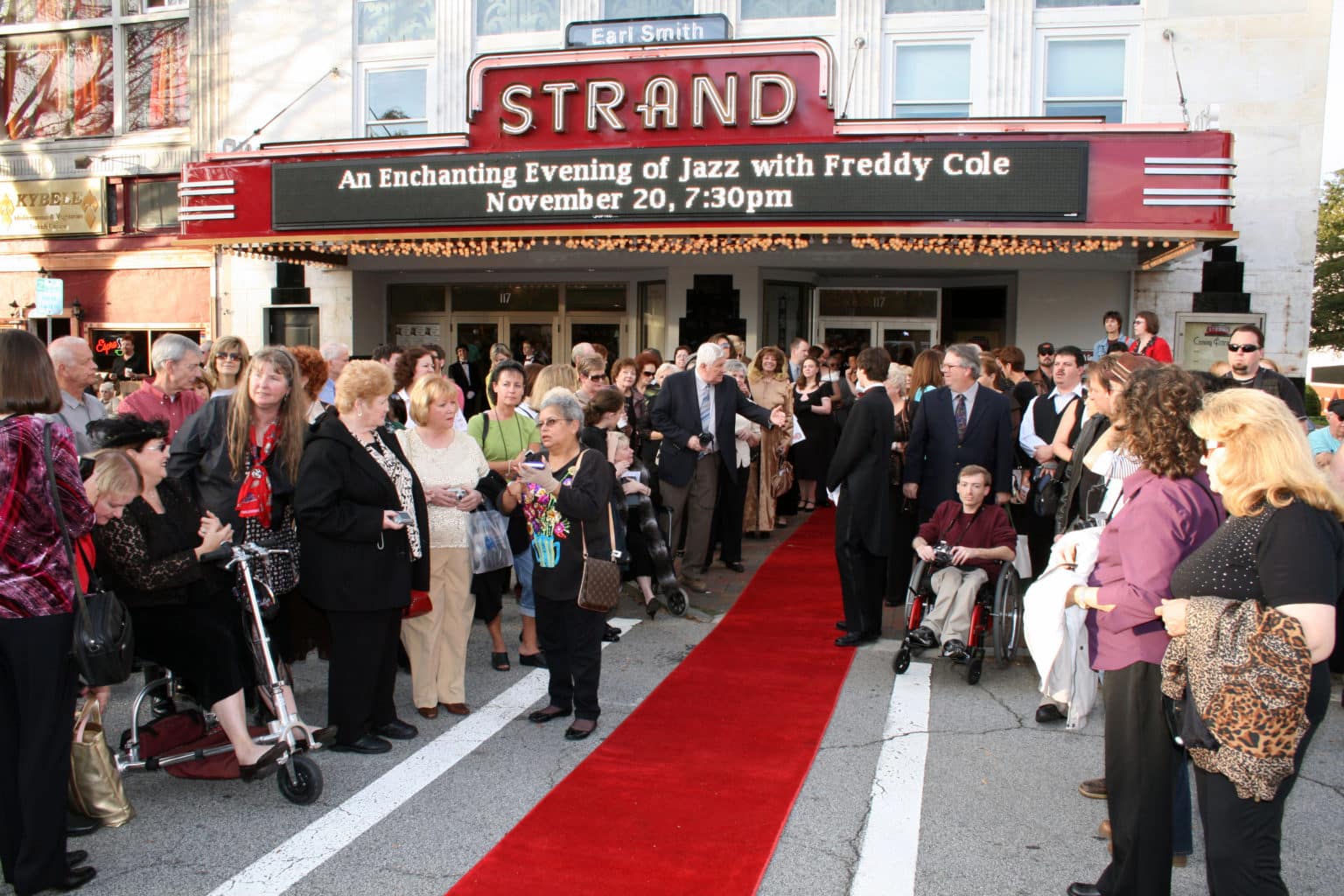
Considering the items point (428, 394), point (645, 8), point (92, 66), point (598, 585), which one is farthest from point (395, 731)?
point (92, 66)

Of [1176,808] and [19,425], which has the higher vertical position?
[19,425]

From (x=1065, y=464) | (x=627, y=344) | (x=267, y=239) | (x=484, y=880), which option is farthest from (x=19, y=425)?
(x=627, y=344)

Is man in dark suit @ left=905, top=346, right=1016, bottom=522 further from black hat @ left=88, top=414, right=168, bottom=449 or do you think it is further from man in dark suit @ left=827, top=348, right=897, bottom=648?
black hat @ left=88, top=414, right=168, bottom=449

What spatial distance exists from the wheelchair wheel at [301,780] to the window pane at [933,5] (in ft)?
41.9

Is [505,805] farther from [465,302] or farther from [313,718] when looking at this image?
[465,302]

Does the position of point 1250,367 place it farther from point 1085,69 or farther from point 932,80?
point 932,80

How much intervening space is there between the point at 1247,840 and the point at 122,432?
14.3 ft

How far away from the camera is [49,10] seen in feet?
58.1

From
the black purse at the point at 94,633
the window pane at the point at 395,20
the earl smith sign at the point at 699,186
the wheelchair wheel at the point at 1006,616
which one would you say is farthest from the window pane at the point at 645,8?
the black purse at the point at 94,633

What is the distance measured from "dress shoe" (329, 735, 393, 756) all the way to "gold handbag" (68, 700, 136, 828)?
1008mm

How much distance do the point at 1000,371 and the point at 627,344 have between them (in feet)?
27.4

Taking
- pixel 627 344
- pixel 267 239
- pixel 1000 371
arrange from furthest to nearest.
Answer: pixel 627 344, pixel 267 239, pixel 1000 371

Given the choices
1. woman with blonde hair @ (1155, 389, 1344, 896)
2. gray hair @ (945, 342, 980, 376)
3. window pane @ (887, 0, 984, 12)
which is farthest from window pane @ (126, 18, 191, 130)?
woman with blonde hair @ (1155, 389, 1344, 896)

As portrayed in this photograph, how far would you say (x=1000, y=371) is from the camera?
8.85m
